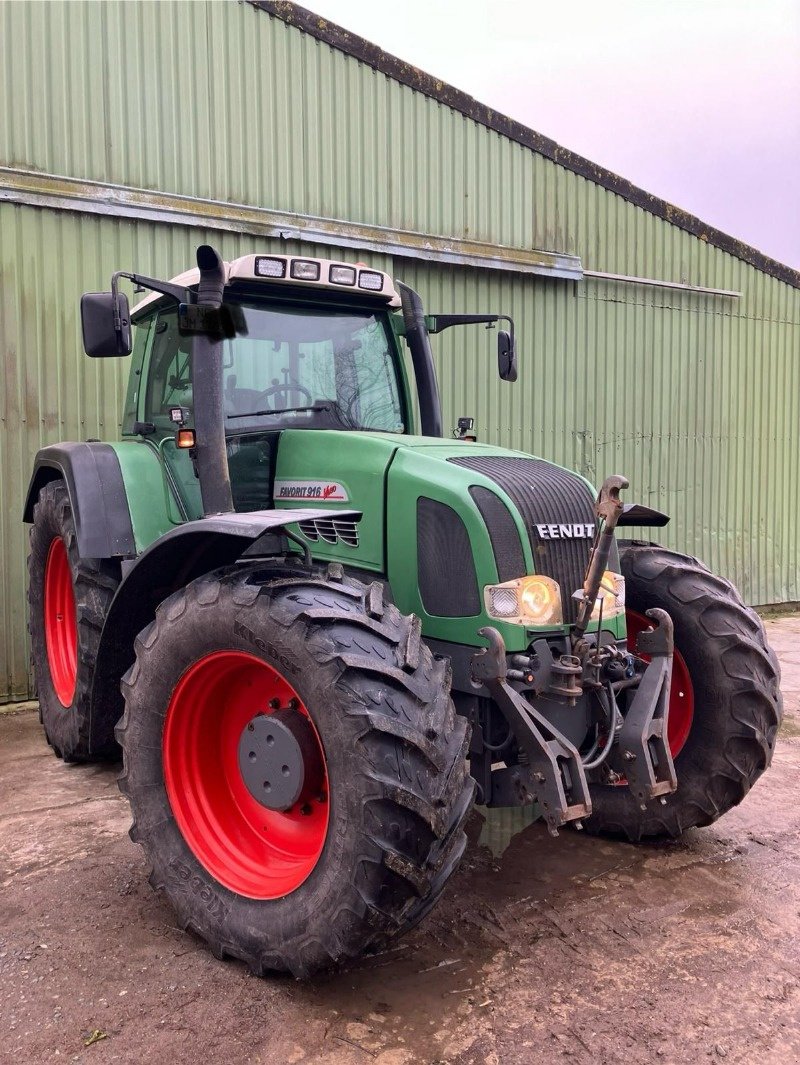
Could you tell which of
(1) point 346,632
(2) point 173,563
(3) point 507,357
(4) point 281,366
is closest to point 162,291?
(4) point 281,366

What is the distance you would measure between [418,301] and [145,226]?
3033 millimetres

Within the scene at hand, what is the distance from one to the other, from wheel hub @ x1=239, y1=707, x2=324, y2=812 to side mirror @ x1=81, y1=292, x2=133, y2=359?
71.3 inches

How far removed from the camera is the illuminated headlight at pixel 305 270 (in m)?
3.83

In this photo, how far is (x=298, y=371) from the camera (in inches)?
161

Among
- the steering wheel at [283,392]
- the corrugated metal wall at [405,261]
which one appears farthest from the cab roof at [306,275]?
the corrugated metal wall at [405,261]

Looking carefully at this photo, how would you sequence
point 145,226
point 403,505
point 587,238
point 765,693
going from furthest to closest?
1. point 587,238
2. point 145,226
3. point 765,693
4. point 403,505

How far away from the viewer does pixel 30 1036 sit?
254cm

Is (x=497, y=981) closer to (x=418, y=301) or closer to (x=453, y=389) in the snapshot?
(x=418, y=301)

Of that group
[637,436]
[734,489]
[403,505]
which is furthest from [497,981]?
[734,489]

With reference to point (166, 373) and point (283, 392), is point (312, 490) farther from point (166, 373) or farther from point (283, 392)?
point (166, 373)

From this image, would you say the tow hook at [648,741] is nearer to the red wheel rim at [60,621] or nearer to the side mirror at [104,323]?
the side mirror at [104,323]

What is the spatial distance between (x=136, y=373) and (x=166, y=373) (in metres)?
0.41

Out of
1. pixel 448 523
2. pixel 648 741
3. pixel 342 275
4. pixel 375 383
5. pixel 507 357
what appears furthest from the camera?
pixel 507 357

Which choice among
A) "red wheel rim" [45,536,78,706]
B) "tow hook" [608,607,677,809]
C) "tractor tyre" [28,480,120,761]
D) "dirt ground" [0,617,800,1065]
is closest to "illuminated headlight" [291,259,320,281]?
"tractor tyre" [28,480,120,761]
